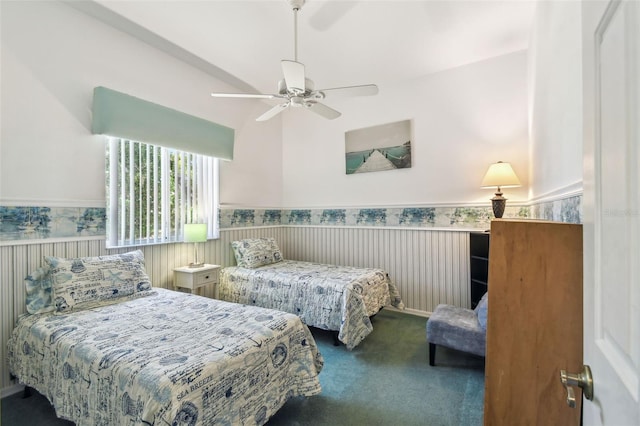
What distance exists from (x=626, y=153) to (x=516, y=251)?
2.56 ft

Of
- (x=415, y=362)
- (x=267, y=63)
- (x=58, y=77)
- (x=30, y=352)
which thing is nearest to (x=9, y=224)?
(x=30, y=352)

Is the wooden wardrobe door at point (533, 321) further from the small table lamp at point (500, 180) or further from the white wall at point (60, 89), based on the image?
the white wall at point (60, 89)

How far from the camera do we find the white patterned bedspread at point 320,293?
2.59 meters

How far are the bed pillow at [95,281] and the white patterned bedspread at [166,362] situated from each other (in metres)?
0.12

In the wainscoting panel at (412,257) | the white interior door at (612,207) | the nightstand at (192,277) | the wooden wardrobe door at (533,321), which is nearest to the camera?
the white interior door at (612,207)

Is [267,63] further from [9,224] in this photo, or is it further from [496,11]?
[9,224]

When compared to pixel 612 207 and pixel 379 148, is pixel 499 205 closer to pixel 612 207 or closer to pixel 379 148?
pixel 379 148

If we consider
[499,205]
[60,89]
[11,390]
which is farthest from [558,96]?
[11,390]

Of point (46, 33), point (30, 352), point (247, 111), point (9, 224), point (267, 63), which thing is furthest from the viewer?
point (247, 111)

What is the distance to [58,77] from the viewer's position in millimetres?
2197

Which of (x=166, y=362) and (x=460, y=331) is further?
(x=460, y=331)

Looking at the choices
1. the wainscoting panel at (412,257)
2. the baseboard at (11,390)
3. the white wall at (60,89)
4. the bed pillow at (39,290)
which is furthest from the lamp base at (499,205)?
the baseboard at (11,390)

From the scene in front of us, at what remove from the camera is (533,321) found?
3.72 ft

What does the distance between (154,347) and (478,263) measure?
2.83 metres
